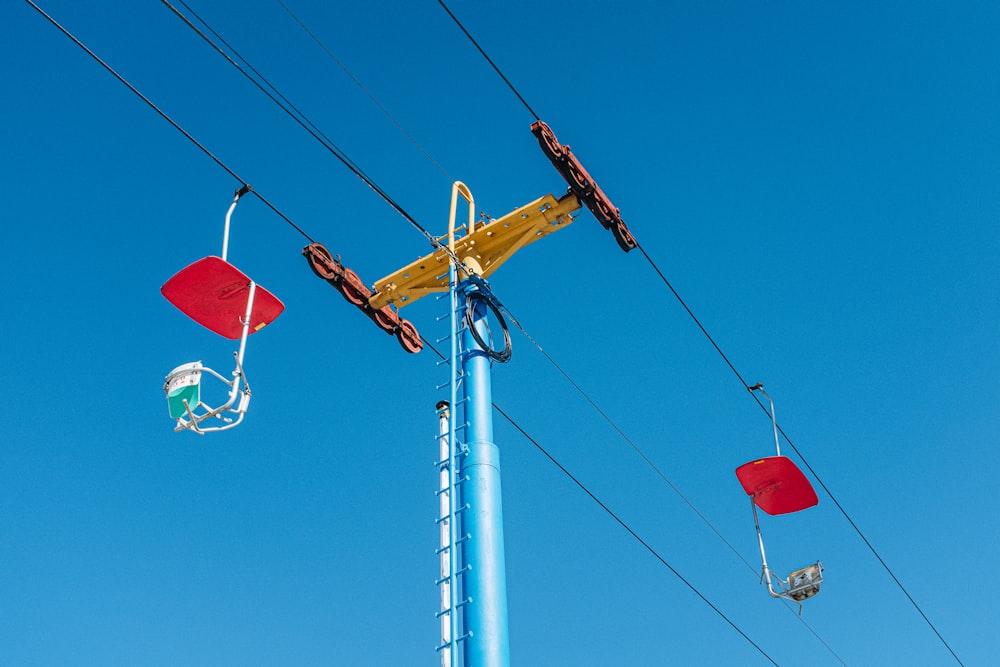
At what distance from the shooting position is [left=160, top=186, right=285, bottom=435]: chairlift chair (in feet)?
24.0

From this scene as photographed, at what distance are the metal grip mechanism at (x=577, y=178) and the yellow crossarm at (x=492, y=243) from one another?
15cm

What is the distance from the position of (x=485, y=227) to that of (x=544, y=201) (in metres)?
0.72

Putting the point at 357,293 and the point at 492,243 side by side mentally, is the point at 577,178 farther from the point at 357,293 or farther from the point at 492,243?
the point at 357,293

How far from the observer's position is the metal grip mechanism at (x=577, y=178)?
10539 millimetres

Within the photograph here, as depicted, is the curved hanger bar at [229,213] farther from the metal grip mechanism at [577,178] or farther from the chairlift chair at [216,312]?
the metal grip mechanism at [577,178]

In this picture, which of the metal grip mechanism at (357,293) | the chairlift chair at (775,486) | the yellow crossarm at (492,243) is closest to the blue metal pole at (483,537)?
the yellow crossarm at (492,243)

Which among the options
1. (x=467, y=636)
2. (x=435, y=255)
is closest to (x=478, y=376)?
(x=435, y=255)

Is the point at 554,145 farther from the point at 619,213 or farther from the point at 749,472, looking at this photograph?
the point at 749,472

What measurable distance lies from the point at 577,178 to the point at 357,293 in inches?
110

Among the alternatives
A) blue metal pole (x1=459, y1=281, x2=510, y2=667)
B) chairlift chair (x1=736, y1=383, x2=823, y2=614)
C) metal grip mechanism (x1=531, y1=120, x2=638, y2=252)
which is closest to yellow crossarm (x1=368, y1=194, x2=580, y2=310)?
metal grip mechanism (x1=531, y1=120, x2=638, y2=252)

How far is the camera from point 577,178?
10.7 metres

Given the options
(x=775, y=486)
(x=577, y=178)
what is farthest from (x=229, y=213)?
(x=775, y=486)

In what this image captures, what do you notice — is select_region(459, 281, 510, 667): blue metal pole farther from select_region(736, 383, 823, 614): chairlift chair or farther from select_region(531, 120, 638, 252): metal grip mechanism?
select_region(736, 383, 823, 614): chairlift chair

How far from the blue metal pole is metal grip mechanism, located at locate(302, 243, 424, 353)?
6.78ft
